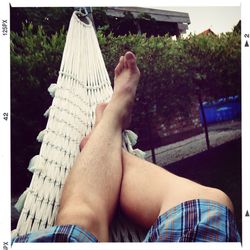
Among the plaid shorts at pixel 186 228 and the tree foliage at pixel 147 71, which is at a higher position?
the tree foliage at pixel 147 71

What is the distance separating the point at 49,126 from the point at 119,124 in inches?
4.4

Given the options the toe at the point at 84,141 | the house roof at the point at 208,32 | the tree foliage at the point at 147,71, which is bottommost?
the toe at the point at 84,141

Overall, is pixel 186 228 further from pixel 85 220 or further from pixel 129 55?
pixel 129 55

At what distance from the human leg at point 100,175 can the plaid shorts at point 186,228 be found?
0.02 m

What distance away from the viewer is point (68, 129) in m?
0.55

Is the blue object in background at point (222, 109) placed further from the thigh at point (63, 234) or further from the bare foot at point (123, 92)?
the thigh at point (63, 234)

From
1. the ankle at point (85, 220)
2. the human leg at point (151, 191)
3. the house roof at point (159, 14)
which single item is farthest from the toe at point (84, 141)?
the house roof at point (159, 14)

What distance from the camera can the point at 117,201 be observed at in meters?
0.50

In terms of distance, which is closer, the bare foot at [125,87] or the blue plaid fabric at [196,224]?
the blue plaid fabric at [196,224]

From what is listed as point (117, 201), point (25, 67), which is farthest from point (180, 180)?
point (25, 67)

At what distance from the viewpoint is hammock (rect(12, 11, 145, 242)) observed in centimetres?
49

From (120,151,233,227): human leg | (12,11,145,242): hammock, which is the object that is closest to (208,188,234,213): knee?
(120,151,233,227): human leg

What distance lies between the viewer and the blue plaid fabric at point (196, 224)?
40cm

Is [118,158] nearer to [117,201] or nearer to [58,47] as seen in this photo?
[117,201]
